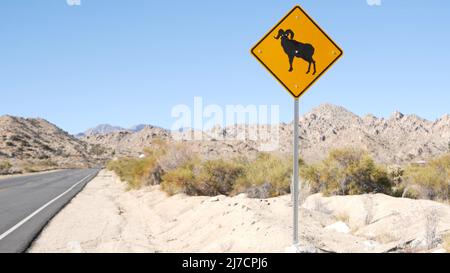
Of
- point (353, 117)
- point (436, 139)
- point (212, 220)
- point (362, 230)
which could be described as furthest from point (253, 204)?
point (353, 117)

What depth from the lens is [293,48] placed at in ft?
29.7

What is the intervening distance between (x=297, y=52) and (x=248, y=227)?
13.5 ft

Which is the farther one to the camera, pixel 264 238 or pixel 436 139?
pixel 436 139

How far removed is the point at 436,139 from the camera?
3187 inches

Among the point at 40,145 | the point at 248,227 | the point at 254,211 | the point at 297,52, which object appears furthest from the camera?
the point at 40,145

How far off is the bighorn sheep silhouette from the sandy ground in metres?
3.03

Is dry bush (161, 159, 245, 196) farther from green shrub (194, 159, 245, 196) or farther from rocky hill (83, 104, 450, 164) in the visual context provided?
rocky hill (83, 104, 450, 164)

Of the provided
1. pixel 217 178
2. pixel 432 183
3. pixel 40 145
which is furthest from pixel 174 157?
pixel 40 145

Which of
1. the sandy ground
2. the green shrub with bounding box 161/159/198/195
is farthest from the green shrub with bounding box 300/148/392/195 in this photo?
the green shrub with bounding box 161/159/198/195

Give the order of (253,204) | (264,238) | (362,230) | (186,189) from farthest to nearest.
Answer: (186,189) < (253,204) < (362,230) < (264,238)

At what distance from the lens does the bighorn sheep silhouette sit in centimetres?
905

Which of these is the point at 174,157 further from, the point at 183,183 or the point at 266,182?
the point at 266,182
